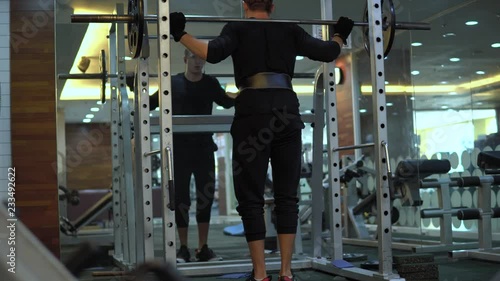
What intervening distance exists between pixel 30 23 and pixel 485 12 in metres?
3.55

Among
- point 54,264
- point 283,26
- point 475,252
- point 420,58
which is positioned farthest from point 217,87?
point 54,264

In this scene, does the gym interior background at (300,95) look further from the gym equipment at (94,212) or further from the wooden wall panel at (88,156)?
the gym equipment at (94,212)

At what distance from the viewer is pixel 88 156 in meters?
6.67

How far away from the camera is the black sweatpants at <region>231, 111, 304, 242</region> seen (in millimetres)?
2475

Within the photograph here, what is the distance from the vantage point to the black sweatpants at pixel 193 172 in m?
3.95

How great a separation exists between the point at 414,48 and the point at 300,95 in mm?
1225

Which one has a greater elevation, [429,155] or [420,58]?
[420,58]

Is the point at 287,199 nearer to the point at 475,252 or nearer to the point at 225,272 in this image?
the point at 225,272

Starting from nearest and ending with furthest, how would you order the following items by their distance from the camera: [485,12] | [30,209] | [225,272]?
1. [225,272]
2. [30,209]
3. [485,12]

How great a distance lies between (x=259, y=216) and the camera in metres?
2.47

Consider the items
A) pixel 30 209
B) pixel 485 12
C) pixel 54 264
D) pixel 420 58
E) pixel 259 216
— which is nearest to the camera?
pixel 54 264

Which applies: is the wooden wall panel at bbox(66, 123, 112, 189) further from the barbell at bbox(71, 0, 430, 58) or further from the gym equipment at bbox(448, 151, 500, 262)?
the gym equipment at bbox(448, 151, 500, 262)

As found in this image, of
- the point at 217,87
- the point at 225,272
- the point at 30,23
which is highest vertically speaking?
the point at 30,23

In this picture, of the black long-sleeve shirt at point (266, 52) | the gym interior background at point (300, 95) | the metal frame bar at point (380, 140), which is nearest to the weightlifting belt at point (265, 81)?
the black long-sleeve shirt at point (266, 52)
